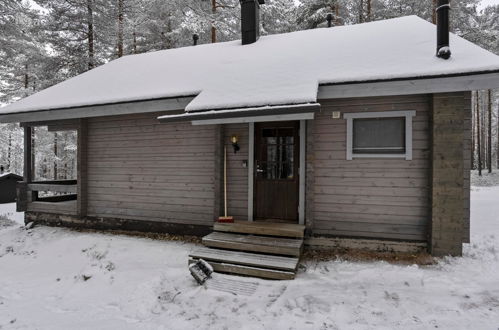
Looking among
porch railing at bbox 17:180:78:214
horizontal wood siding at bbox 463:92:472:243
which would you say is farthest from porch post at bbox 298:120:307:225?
porch railing at bbox 17:180:78:214

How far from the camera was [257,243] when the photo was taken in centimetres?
448

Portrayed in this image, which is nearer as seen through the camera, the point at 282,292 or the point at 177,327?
the point at 177,327

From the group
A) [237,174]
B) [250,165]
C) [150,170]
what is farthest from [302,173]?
[150,170]

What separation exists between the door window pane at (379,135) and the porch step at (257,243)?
2.07 metres

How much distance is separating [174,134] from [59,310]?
3803mm

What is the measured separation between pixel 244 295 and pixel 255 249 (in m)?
0.89

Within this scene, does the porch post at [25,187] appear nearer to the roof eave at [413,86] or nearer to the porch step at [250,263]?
the porch step at [250,263]

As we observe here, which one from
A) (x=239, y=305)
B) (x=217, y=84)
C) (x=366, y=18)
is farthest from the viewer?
(x=366, y=18)

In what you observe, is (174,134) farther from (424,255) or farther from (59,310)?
(424,255)

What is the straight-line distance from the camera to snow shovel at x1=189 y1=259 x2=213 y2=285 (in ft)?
13.0

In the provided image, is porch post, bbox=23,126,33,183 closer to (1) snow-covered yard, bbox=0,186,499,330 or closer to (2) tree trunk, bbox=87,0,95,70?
(1) snow-covered yard, bbox=0,186,499,330

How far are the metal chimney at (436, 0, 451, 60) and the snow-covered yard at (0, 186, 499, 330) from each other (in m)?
3.34

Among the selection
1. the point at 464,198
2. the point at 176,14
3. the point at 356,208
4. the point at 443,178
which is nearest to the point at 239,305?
the point at 356,208

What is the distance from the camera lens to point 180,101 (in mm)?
5648
